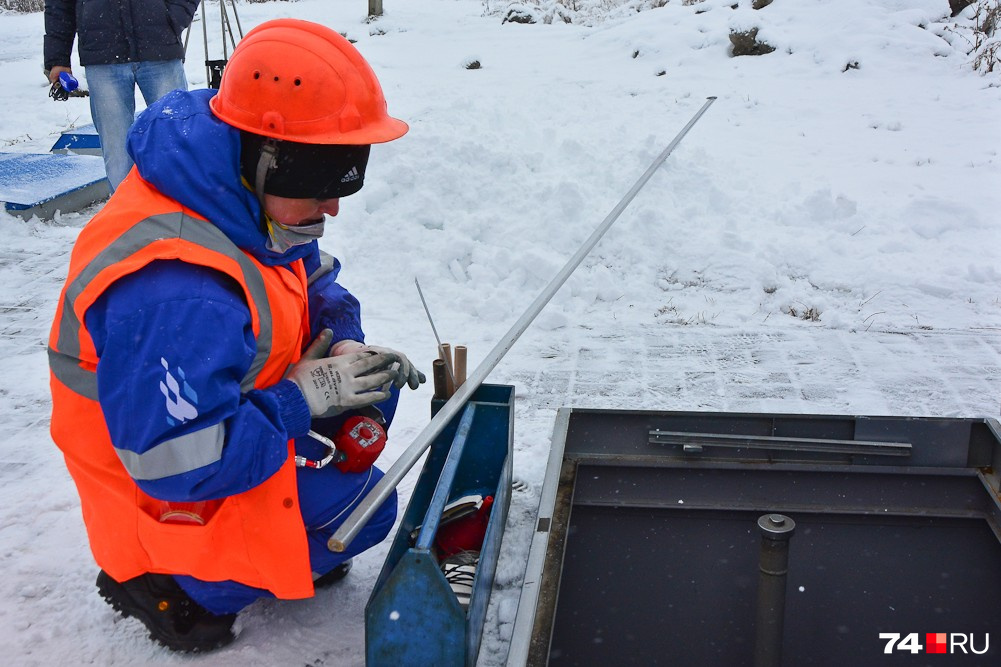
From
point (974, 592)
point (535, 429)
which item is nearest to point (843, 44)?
point (535, 429)

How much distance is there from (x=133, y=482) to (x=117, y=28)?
366 cm

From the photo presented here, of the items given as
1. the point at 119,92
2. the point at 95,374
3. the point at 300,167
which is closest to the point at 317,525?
the point at 95,374

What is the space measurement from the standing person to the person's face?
322cm

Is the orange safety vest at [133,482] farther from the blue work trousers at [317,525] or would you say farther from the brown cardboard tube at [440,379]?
the brown cardboard tube at [440,379]

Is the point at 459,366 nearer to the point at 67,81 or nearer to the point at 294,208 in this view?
the point at 294,208

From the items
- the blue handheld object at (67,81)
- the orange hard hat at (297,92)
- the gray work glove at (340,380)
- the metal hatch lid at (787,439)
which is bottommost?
the metal hatch lid at (787,439)

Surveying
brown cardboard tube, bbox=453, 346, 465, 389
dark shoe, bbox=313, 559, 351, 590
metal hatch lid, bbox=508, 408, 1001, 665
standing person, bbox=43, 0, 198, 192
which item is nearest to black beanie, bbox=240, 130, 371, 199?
brown cardboard tube, bbox=453, 346, 465, 389

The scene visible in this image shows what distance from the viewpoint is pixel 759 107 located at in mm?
7707

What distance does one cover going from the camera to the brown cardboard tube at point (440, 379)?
288cm

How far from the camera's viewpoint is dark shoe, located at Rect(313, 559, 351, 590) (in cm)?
273

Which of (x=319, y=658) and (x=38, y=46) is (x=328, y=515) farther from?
(x=38, y=46)

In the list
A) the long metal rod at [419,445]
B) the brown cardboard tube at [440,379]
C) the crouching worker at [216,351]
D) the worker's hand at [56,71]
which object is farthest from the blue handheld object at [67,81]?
the brown cardboard tube at [440,379]

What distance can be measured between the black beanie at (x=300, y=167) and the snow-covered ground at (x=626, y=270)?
1.24m

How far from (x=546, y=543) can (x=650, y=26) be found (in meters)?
9.29
